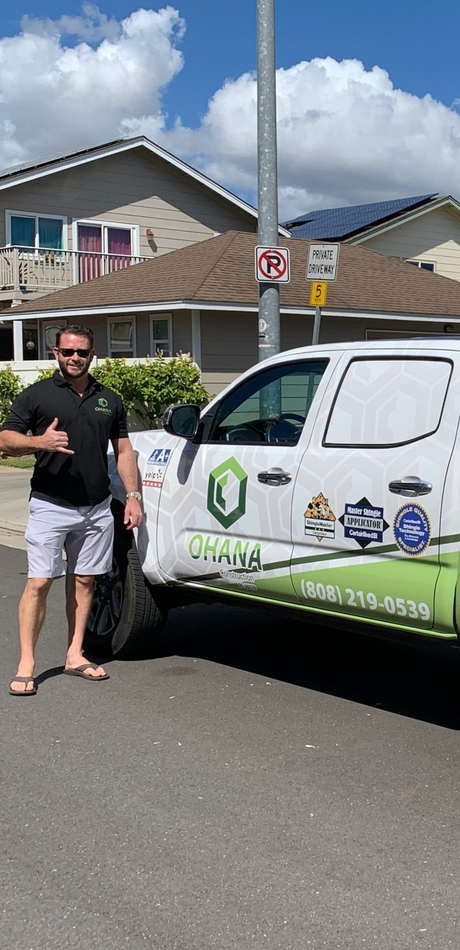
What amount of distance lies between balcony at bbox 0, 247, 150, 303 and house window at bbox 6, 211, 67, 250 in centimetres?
52

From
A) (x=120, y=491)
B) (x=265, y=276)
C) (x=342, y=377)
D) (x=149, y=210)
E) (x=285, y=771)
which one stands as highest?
(x=149, y=210)

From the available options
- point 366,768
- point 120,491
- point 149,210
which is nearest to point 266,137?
point 120,491

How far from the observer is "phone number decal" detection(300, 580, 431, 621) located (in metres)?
4.80

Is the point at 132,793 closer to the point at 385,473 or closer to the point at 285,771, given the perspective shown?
the point at 285,771

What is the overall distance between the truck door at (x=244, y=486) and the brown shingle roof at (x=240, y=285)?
40.1ft

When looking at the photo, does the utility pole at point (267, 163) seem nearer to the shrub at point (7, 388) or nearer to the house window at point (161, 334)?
the house window at point (161, 334)

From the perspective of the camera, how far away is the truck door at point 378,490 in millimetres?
4742

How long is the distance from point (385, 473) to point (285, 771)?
1400 millimetres

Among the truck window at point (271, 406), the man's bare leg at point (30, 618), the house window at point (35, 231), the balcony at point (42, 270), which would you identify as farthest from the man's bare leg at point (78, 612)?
the house window at point (35, 231)

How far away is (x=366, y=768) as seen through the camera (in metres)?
4.67

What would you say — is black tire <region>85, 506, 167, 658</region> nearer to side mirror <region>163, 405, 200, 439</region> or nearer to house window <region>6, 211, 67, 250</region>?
side mirror <region>163, 405, 200, 439</region>

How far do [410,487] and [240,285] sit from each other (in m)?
14.8

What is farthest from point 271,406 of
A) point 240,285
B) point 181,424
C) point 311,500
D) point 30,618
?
point 240,285

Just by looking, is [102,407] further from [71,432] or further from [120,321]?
[120,321]
